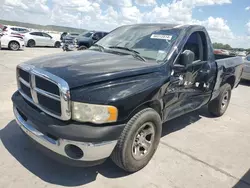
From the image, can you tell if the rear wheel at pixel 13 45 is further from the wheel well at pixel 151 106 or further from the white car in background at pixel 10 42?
the wheel well at pixel 151 106

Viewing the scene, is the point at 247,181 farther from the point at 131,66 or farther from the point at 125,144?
the point at 131,66

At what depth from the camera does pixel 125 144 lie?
274 centimetres

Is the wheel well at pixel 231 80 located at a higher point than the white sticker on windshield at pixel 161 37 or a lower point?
lower

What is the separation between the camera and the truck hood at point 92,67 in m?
2.59

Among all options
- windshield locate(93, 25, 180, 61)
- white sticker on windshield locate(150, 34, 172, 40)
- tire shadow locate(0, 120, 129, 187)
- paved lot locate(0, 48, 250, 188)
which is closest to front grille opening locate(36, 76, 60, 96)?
tire shadow locate(0, 120, 129, 187)

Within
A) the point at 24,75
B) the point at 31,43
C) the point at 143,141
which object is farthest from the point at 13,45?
the point at 143,141

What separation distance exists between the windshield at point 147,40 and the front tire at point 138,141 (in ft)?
3.13

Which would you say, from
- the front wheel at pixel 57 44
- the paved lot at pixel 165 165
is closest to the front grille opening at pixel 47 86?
the paved lot at pixel 165 165

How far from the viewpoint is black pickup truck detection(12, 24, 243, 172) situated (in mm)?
2494

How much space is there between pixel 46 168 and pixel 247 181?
2.70 metres

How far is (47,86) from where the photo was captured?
2.66 meters

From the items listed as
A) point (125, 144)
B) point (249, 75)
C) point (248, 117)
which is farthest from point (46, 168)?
point (249, 75)

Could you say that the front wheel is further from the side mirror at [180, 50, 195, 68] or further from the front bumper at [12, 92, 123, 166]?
the front bumper at [12, 92, 123, 166]

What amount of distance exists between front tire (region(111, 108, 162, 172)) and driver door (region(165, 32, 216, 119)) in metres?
0.50
